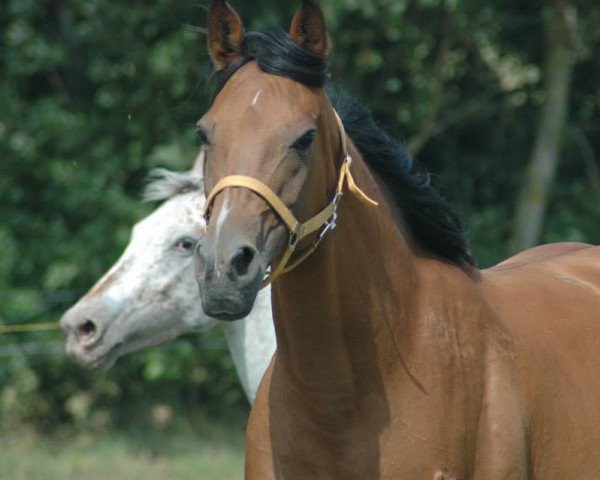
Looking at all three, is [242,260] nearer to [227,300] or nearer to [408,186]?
[227,300]

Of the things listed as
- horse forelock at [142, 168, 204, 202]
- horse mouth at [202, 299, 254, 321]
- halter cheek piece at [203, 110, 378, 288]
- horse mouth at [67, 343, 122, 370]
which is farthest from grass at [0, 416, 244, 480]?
horse mouth at [202, 299, 254, 321]

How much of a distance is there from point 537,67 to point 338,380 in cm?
735

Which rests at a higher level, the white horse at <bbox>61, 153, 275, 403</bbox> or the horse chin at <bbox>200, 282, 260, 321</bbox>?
the horse chin at <bbox>200, 282, 260, 321</bbox>

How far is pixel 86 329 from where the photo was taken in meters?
5.08

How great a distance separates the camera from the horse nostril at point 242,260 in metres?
2.57

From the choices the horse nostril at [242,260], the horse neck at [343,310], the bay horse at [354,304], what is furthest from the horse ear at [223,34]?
the horse nostril at [242,260]

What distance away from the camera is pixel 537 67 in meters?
9.91

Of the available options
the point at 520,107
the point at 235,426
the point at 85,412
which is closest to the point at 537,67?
the point at 520,107

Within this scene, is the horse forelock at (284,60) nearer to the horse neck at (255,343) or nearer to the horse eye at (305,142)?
the horse eye at (305,142)

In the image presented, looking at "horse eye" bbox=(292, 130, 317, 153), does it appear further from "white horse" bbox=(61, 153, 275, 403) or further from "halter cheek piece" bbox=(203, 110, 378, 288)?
"white horse" bbox=(61, 153, 275, 403)

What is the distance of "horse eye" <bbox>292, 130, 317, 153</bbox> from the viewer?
109 inches

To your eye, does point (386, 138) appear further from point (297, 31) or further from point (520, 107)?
point (520, 107)

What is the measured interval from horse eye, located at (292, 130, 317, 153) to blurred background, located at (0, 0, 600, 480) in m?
5.73

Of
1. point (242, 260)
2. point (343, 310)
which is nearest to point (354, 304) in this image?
point (343, 310)
